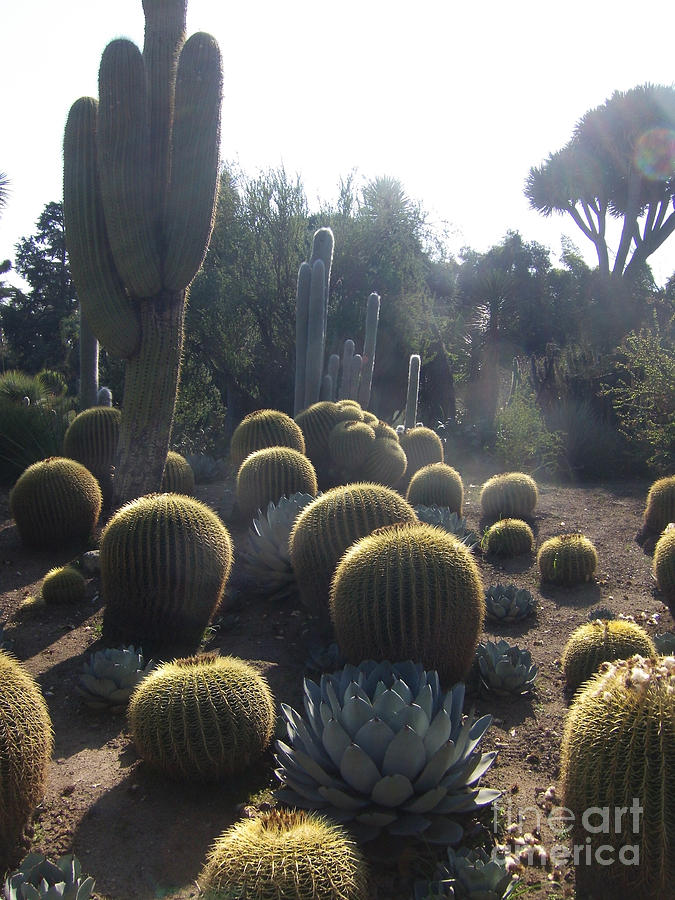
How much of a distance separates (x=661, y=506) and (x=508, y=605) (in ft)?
10.9

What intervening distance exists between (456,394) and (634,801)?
58.3 ft

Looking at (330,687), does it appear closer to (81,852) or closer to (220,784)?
(220,784)

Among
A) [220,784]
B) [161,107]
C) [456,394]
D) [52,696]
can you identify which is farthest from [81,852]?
[456,394]

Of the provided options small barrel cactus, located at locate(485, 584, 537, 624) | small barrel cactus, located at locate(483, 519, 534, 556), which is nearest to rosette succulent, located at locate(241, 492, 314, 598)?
small barrel cactus, located at locate(485, 584, 537, 624)

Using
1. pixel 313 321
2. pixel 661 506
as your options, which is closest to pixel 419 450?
pixel 313 321

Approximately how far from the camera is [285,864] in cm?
232

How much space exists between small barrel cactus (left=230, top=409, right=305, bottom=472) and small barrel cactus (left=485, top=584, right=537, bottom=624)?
298cm

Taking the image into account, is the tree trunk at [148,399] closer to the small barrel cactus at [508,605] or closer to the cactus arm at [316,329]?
the small barrel cactus at [508,605]

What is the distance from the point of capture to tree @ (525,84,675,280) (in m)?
24.9

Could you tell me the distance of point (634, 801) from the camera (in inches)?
102

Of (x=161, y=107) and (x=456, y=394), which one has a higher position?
(x=161, y=107)

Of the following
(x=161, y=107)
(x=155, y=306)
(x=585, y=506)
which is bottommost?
(x=585, y=506)

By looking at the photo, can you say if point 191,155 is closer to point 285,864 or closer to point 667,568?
point 667,568

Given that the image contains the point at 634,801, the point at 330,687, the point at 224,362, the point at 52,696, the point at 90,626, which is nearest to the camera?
the point at 634,801
